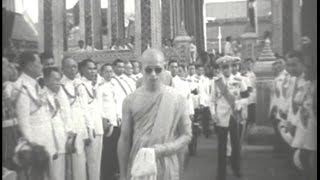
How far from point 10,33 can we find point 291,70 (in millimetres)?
2524

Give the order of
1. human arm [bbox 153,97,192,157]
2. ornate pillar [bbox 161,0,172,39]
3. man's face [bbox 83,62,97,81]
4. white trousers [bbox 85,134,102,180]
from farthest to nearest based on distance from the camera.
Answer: ornate pillar [bbox 161,0,172,39] < white trousers [bbox 85,134,102,180] < man's face [bbox 83,62,97,81] < human arm [bbox 153,97,192,157]

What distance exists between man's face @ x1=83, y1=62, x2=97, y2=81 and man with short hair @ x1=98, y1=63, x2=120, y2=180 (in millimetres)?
128

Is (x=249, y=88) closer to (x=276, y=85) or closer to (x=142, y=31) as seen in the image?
(x=276, y=85)

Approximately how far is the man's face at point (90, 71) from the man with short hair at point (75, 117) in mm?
100

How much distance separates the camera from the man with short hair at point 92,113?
5.76 meters

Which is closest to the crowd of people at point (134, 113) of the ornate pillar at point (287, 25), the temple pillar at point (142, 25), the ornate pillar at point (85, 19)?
the ornate pillar at point (287, 25)

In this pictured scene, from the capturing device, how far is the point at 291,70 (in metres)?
5.68

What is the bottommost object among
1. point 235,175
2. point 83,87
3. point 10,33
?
point 235,175

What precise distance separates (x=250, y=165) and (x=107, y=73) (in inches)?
63.1

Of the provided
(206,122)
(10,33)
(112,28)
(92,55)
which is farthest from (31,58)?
(206,122)

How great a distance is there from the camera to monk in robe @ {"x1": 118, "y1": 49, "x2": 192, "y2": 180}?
17.2ft

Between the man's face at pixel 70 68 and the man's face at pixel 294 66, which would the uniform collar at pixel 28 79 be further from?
the man's face at pixel 294 66

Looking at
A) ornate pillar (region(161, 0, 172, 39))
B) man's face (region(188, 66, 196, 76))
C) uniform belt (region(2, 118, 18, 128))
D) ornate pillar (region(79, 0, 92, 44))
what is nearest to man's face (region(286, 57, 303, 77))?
man's face (region(188, 66, 196, 76))

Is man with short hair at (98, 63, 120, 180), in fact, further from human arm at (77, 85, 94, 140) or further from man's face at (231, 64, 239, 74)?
man's face at (231, 64, 239, 74)
